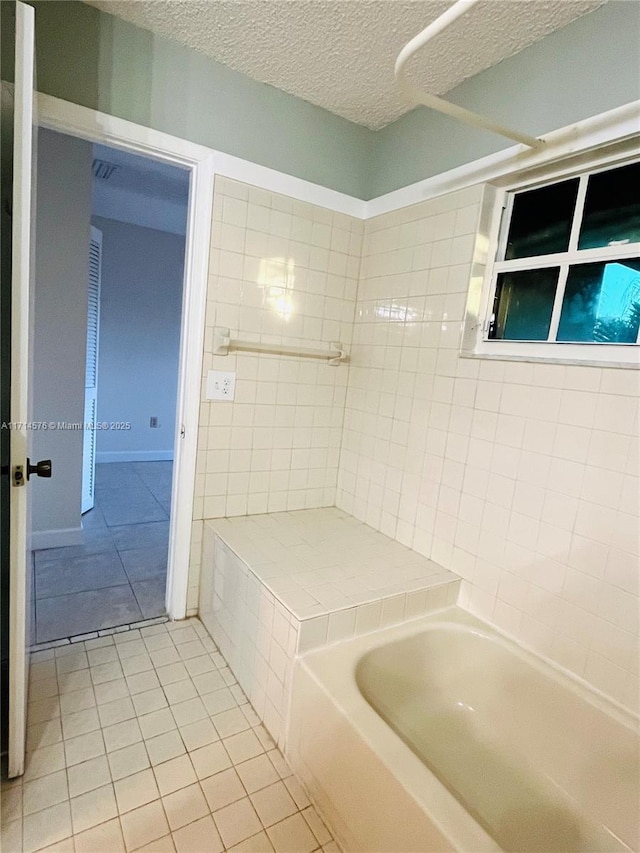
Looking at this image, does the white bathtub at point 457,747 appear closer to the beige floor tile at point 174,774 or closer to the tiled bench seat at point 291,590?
the tiled bench seat at point 291,590

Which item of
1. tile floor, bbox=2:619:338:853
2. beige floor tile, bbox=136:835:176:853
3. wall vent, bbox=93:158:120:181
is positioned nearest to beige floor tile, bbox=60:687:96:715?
tile floor, bbox=2:619:338:853

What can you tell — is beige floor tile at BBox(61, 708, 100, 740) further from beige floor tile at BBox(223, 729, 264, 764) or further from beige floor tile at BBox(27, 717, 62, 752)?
beige floor tile at BBox(223, 729, 264, 764)

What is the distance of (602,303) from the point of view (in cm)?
149

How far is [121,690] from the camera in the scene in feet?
5.56

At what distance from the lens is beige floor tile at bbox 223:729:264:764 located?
1.48 meters

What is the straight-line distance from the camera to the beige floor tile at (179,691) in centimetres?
168

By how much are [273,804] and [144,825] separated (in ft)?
1.19

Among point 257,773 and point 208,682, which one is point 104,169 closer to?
point 208,682

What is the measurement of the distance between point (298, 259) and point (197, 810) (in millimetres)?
2111

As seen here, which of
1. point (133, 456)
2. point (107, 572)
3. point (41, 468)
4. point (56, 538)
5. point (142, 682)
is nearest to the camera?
point (41, 468)

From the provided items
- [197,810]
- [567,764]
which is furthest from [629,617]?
[197,810]

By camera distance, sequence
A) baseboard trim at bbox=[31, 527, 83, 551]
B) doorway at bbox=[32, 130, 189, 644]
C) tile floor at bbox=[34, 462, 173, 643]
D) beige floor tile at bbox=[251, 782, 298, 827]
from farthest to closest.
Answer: baseboard trim at bbox=[31, 527, 83, 551] → doorway at bbox=[32, 130, 189, 644] → tile floor at bbox=[34, 462, 173, 643] → beige floor tile at bbox=[251, 782, 298, 827]

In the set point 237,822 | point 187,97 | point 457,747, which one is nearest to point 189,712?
point 237,822

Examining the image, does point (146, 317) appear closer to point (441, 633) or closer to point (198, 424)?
point (198, 424)
